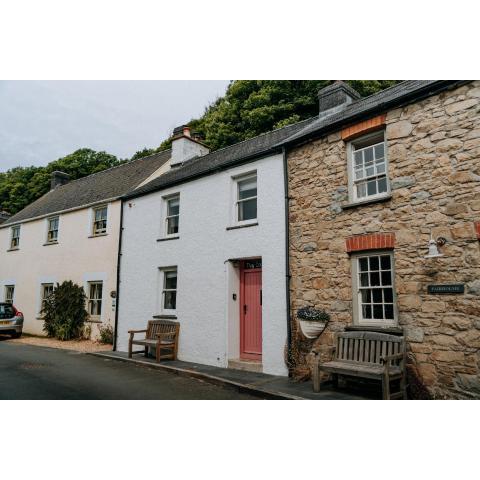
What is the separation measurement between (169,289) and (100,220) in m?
5.65

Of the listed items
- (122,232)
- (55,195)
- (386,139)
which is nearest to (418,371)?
(386,139)

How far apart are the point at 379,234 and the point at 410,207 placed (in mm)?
737

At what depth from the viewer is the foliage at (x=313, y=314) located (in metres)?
7.74

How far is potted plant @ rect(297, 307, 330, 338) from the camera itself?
25.4 feet

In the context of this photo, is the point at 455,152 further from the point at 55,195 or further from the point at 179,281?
the point at 55,195

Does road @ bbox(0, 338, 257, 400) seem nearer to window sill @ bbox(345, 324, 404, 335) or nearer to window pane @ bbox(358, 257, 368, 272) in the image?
window sill @ bbox(345, 324, 404, 335)

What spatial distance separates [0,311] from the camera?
15555mm

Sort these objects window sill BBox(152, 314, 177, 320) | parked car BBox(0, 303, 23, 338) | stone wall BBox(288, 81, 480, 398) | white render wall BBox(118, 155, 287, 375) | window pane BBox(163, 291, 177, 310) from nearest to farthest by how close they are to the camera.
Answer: stone wall BBox(288, 81, 480, 398), white render wall BBox(118, 155, 287, 375), window sill BBox(152, 314, 177, 320), window pane BBox(163, 291, 177, 310), parked car BBox(0, 303, 23, 338)

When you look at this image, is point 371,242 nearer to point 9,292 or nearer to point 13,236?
point 9,292

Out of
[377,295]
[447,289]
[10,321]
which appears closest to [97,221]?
[10,321]

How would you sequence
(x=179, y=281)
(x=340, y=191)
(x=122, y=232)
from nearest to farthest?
(x=340, y=191)
(x=179, y=281)
(x=122, y=232)

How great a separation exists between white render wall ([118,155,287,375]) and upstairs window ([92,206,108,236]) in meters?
2.63

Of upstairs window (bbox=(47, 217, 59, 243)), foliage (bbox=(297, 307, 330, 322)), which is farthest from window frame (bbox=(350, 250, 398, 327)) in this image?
upstairs window (bbox=(47, 217, 59, 243))

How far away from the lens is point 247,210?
10359 millimetres
